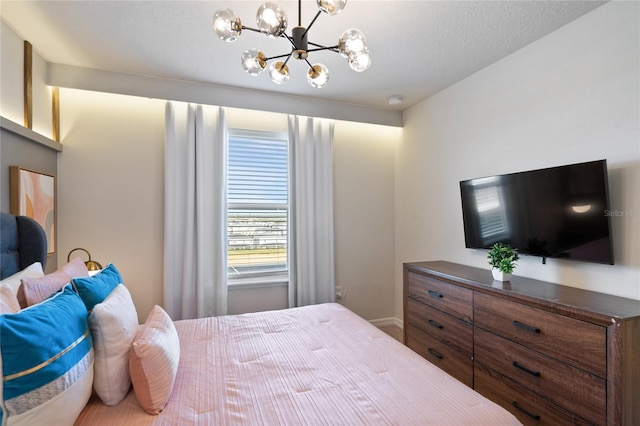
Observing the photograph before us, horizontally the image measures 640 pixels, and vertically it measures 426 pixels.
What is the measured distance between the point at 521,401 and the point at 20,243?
10.3ft

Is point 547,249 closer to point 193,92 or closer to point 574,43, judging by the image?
point 574,43

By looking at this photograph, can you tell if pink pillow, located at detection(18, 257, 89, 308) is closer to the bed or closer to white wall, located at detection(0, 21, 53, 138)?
the bed

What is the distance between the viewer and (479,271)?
2564mm

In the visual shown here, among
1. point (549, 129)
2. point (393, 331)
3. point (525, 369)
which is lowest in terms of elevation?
point (393, 331)

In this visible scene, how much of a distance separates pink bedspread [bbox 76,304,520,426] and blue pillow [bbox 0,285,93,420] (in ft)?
0.74

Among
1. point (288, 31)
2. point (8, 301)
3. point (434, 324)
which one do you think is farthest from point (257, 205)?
point (8, 301)

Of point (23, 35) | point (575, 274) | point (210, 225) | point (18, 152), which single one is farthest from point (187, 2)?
point (575, 274)

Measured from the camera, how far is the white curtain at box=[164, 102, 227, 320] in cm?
298

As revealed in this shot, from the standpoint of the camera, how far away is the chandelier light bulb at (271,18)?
1.34 meters

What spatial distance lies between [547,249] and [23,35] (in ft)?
13.5

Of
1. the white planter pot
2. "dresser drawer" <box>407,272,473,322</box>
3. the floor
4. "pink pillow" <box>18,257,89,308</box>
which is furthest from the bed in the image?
the floor

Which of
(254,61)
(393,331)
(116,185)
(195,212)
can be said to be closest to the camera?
(254,61)

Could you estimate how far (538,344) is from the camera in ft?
5.73

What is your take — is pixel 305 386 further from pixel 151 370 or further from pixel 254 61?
pixel 254 61
